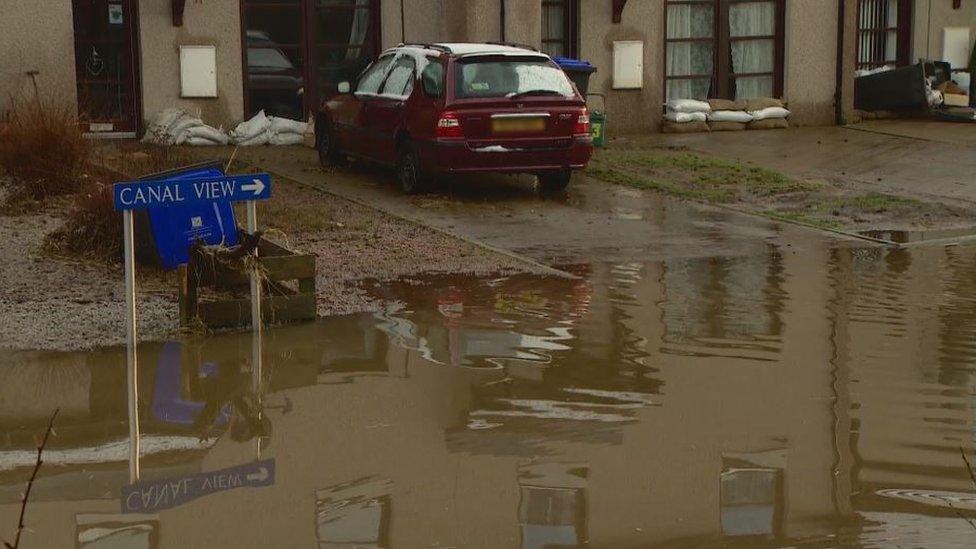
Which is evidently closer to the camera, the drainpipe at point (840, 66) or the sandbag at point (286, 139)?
the sandbag at point (286, 139)

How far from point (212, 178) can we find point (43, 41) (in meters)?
11.7

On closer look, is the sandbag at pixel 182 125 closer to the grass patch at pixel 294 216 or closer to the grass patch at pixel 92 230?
the grass patch at pixel 294 216

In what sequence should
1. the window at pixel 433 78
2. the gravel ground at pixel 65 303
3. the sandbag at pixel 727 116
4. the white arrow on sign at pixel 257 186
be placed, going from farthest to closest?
the sandbag at pixel 727 116, the window at pixel 433 78, the white arrow on sign at pixel 257 186, the gravel ground at pixel 65 303

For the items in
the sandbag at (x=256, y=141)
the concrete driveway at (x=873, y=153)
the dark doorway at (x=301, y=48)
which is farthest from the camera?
the dark doorway at (x=301, y=48)

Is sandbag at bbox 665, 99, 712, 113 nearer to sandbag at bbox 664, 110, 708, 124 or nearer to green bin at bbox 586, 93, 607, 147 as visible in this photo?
sandbag at bbox 664, 110, 708, 124

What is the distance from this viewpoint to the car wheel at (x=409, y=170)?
15.9 metres

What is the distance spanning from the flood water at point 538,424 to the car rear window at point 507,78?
4.57 m

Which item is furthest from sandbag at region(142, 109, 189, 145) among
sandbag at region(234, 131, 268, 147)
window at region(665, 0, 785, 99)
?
window at region(665, 0, 785, 99)

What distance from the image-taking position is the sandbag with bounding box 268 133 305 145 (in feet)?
68.8

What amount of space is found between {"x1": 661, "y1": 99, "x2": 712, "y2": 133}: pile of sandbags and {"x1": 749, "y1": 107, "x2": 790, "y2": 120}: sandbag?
0.78 m

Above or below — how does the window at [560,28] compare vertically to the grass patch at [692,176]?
above

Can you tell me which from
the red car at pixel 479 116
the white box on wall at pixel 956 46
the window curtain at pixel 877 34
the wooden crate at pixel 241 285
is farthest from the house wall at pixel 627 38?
the wooden crate at pixel 241 285

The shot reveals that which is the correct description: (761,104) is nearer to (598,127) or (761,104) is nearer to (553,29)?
(553,29)

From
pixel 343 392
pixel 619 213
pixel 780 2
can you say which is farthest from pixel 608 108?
pixel 343 392
